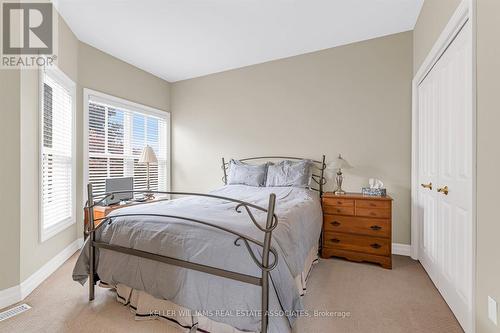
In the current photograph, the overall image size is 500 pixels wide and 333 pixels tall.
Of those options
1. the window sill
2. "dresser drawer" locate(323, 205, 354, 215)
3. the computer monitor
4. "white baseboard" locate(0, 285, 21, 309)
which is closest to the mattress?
"white baseboard" locate(0, 285, 21, 309)

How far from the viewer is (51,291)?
2.22 metres

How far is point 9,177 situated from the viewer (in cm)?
209

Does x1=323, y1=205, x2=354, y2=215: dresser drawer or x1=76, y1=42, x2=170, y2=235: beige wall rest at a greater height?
x1=76, y1=42, x2=170, y2=235: beige wall

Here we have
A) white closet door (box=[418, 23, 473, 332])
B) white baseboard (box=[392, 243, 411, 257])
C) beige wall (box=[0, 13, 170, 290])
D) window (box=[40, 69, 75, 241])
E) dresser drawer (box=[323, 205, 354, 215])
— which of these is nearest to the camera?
white closet door (box=[418, 23, 473, 332])

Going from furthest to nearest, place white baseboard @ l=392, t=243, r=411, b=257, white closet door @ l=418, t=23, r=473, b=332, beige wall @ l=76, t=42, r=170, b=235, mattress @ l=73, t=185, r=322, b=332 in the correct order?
beige wall @ l=76, t=42, r=170, b=235 < white baseboard @ l=392, t=243, r=411, b=257 < white closet door @ l=418, t=23, r=473, b=332 < mattress @ l=73, t=185, r=322, b=332

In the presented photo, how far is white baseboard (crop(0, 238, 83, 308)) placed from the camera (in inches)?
79.3

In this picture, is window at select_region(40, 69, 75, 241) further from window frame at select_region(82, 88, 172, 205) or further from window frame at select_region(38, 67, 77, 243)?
window frame at select_region(82, 88, 172, 205)

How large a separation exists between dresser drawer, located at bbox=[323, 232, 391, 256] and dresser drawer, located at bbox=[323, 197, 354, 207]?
35cm

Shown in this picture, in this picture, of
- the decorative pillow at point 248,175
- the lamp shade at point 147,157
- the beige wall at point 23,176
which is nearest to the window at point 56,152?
the beige wall at point 23,176
